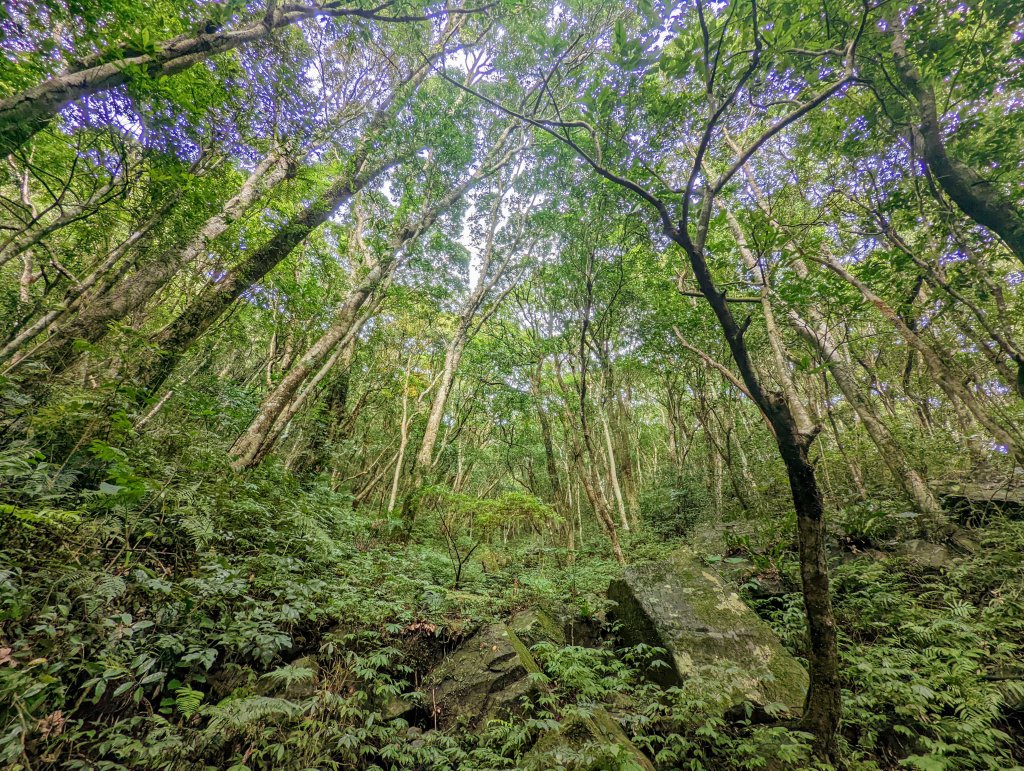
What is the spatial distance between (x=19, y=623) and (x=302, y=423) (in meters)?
7.52

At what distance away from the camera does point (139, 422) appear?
16.1ft

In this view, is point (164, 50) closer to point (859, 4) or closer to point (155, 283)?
point (155, 283)

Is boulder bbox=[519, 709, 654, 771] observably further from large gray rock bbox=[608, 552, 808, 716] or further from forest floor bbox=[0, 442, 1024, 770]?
large gray rock bbox=[608, 552, 808, 716]

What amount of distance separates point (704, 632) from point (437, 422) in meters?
7.86

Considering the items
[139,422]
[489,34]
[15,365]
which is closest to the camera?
[15,365]

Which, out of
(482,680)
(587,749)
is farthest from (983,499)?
(482,680)

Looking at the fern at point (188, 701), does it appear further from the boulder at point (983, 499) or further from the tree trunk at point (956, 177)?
the boulder at point (983, 499)

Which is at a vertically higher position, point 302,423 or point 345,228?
point 345,228

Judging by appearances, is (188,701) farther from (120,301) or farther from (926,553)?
(926,553)

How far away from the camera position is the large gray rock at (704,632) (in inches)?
155

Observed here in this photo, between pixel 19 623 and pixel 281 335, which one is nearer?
pixel 19 623

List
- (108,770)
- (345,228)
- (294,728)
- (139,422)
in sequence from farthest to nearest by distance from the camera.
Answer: (345,228) < (139,422) < (294,728) < (108,770)

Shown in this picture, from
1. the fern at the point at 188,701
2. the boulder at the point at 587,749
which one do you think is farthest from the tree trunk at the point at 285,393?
the boulder at the point at 587,749

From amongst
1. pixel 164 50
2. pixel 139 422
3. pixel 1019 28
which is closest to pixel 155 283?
pixel 139 422
